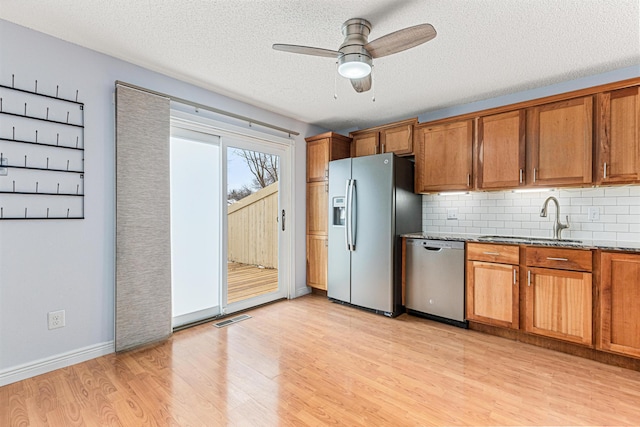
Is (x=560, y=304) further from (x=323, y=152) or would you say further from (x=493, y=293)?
(x=323, y=152)

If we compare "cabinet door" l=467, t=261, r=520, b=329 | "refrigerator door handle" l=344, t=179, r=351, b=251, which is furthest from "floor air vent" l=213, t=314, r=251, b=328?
"cabinet door" l=467, t=261, r=520, b=329

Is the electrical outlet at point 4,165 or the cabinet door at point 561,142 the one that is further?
the cabinet door at point 561,142

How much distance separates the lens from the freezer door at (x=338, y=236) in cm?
379

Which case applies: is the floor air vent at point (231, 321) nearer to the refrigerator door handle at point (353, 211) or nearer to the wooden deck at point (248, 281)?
the wooden deck at point (248, 281)

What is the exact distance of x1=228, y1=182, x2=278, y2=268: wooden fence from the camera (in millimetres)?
3568

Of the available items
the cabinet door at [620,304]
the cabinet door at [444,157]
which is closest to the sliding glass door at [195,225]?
the cabinet door at [444,157]

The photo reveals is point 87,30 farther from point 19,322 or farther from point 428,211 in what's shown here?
point 428,211

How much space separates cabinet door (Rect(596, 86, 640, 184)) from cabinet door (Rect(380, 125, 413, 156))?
1.71 m

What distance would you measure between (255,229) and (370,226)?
4.74ft

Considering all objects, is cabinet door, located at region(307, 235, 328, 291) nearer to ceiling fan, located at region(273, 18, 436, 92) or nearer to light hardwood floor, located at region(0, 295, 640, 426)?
light hardwood floor, located at region(0, 295, 640, 426)

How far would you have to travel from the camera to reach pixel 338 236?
12.7 ft

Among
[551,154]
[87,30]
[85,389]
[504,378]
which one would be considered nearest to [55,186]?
[87,30]

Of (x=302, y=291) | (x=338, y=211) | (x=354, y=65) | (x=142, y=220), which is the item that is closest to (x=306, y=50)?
(x=354, y=65)

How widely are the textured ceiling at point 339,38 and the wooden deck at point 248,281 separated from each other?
6.68ft
